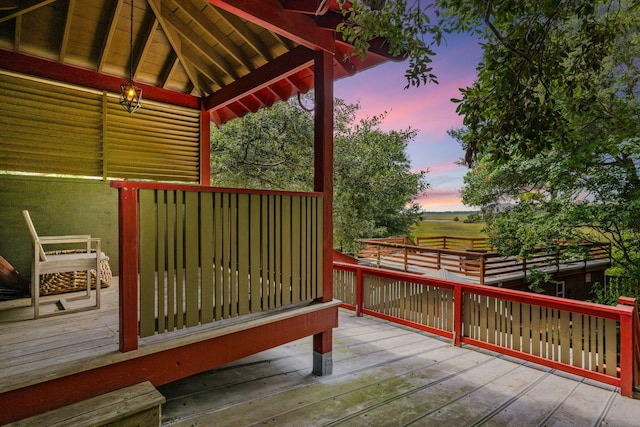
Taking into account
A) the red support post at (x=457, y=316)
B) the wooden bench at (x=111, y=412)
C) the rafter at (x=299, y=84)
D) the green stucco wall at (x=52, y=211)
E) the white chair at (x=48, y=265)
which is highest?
the rafter at (x=299, y=84)

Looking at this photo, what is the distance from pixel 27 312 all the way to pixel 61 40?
9.91ft

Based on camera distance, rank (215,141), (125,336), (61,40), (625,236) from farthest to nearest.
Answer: (215,141) < (625,236) < (61,40) < (125,336)

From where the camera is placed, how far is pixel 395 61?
12.3ft

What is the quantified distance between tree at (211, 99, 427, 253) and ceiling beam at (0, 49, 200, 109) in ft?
11.7

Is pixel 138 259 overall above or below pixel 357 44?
below

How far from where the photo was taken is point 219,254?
8.43ft

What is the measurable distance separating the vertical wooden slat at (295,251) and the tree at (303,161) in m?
5.15

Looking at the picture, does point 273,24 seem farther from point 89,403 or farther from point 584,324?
point 584,324

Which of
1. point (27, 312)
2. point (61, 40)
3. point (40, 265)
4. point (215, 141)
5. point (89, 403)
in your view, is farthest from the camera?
point (215, 141)

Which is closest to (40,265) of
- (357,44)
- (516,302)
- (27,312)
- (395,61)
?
(27,312)

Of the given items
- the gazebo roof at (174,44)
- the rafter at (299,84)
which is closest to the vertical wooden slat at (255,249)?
the gazebo roof at (174,44)

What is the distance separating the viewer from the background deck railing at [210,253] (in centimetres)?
217

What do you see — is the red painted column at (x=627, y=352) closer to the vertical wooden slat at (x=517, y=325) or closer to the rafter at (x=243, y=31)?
the vertical wooden slat at (x=517, y=325)

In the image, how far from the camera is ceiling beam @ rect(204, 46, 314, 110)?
3.60 m
